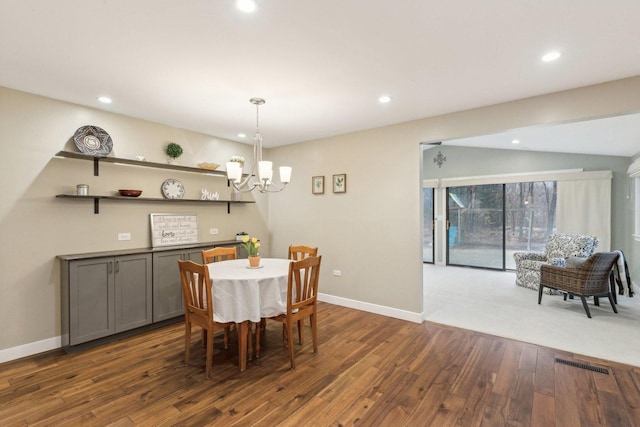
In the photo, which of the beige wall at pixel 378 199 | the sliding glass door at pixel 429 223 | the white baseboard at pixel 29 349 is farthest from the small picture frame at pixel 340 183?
the sliding glass door at pixel 429 223

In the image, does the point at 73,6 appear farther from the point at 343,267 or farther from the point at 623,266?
the point at 623,266

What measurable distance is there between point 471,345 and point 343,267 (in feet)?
6.37

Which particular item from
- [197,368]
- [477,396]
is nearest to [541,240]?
[477,396]

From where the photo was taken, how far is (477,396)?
2.30m

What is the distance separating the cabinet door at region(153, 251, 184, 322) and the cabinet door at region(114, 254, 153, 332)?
0.20ft

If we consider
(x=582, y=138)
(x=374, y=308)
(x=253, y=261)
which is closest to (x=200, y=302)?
(x=253, y=261)

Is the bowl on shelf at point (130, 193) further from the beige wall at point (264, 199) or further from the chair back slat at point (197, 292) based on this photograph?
the chair back slat at point (197, 292)

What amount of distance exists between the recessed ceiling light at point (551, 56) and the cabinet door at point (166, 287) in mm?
4102

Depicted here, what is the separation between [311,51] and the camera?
2.27 m

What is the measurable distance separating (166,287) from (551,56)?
437 centimetres

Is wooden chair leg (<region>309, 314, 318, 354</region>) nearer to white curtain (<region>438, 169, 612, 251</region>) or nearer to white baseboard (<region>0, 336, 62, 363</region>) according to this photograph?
white baseboard (<region>0, 336, 62, 363</region>)

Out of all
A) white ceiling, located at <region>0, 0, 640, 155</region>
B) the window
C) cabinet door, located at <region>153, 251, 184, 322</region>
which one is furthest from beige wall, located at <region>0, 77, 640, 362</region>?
cabinet door, located at <region>153, 251, 184, 322</region>

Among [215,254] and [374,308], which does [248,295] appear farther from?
[374,308]

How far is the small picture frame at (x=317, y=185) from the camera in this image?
15.8 feet
